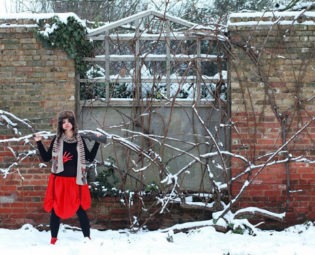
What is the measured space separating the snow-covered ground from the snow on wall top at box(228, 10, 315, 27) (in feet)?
8.24

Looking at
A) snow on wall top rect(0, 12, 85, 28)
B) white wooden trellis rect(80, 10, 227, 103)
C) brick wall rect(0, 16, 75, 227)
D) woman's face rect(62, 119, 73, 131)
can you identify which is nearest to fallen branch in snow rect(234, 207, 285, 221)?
white wooden trellis rect(80, 10, 227, 103)

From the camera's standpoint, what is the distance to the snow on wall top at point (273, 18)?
259 inches

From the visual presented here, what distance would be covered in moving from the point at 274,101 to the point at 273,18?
1.02 m

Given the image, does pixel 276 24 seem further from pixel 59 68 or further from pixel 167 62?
pixel 59 68

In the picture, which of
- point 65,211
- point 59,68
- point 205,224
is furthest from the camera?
point 59,68

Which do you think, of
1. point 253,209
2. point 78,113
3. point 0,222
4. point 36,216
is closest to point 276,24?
point 253,209

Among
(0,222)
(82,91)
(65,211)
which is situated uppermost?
(82,91)

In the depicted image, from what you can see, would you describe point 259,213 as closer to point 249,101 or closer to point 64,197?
point 249,101

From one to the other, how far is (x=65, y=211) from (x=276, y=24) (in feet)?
11.1

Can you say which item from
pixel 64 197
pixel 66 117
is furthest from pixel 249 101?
pixel 64 197

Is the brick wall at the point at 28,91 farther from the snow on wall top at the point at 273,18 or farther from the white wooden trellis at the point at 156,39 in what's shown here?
the snow on wall top at the point at 273,18

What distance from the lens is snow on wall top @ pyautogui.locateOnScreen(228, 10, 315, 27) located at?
6.58 metres

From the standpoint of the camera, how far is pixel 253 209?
6410 mm

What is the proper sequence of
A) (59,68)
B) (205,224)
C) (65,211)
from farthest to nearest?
1. (59,68)
2. (205,224)
3. (65,211)
